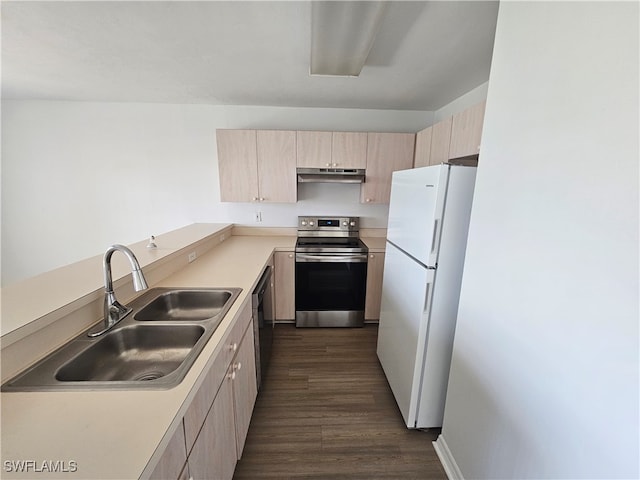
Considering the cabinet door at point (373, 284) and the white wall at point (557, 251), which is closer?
the white wall at point (557, 251)

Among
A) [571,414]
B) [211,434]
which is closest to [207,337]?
[211,434]

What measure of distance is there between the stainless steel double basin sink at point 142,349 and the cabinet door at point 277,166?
1559mm

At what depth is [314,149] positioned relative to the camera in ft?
9.24

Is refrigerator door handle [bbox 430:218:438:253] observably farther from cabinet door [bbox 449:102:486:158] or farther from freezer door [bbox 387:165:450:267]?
cabinet door [bbox 449:102:486:158]

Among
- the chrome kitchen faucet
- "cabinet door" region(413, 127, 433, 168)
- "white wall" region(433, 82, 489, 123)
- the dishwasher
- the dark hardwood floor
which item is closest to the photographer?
the chrome kitchen faucet

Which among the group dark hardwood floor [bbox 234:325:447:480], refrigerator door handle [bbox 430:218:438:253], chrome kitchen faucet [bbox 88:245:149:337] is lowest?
dark hardwood floor [bbox 234:325:447:480]

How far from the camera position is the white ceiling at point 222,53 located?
137cm

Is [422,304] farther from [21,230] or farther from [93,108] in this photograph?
[21,230]

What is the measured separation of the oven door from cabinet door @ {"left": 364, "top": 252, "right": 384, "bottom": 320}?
0.06 metres

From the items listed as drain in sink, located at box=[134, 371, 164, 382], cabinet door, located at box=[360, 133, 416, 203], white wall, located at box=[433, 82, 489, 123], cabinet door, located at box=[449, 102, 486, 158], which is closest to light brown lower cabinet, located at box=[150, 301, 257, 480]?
drain in sink, located at box=[134, 371, 164, 382]

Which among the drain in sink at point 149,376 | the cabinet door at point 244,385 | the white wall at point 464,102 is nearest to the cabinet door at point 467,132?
the white wall at point 464,102

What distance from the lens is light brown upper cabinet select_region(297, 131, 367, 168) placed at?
280 centimetres

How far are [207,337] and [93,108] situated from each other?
11.2 feet

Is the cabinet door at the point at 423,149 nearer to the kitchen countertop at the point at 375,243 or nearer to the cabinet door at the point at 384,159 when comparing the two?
the cabinet door at the point at 384,159
